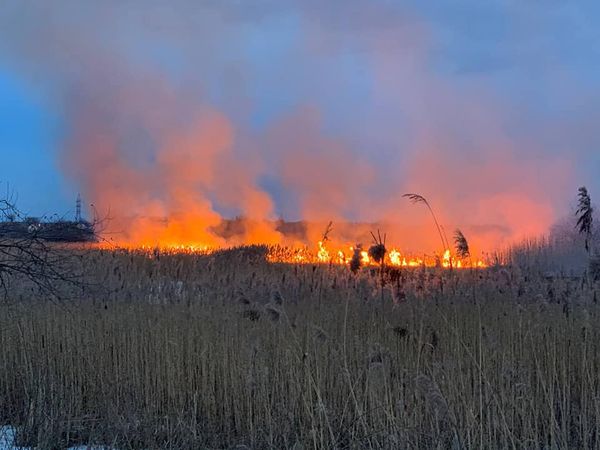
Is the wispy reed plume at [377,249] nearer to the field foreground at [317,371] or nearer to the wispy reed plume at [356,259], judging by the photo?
the wispy reed plume at [356,259]

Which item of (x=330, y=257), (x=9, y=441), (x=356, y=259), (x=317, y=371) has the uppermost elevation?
(x=330, y=257)

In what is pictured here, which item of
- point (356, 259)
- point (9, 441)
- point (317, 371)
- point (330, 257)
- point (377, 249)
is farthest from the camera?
point (330, 257)

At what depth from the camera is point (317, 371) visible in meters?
6.50

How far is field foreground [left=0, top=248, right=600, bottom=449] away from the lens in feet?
19.9

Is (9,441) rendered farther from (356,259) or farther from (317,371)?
(356,259)

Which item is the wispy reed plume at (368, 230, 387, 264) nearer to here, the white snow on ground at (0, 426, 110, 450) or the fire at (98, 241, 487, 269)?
the fire at (98, 241, 487, 269)

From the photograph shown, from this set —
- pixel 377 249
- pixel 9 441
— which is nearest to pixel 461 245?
pixel 377 249

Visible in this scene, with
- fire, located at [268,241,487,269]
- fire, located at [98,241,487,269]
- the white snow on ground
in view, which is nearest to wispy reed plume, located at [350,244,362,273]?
fire, located at [268,241,487,269]

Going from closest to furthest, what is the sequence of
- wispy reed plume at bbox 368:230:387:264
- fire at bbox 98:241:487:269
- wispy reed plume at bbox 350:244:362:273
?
wispy reed plume at bbox 368:230:387:264, wispy reed plume at bbox 350:244:362:273, fire at bbox 98:241:487:269

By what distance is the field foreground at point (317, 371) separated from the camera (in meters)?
6.05

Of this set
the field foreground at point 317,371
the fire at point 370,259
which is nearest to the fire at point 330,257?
the fire at point 370,259

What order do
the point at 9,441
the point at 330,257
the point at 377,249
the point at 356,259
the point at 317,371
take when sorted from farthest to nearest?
1. the point at 330,257
2. the point at 356,259
3. the point at 377,249
4. the point at 317,371
5. the point at 9,441

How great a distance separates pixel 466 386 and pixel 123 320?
4433 mm

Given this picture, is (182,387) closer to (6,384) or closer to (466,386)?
(6,384)
